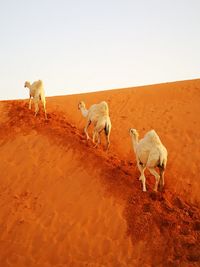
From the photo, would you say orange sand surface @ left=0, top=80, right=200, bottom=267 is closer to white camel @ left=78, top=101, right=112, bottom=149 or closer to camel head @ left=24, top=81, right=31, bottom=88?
white camel @ left=78, top=101, right=112, bottom=149

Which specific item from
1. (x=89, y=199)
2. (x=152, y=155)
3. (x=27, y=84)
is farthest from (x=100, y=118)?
(x=27, y=84)

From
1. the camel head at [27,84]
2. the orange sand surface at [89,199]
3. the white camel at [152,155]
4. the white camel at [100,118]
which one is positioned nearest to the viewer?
the orange sand surface at [89,199]

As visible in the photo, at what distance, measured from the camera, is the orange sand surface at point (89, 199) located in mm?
10086

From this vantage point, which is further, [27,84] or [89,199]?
[27,84]

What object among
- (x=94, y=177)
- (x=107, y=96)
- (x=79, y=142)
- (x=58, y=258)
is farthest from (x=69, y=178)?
(x=107, y=96)

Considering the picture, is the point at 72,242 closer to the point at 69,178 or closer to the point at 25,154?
the point at 69,178

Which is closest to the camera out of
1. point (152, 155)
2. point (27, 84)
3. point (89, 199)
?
point (152, 155)

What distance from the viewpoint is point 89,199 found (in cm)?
1197

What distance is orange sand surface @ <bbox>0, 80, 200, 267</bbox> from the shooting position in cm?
1009

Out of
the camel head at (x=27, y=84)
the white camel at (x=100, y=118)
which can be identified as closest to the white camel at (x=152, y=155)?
the white camel at (x=100, y=118)

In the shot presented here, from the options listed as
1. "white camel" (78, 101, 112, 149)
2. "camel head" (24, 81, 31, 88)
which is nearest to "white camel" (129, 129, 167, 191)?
"white camel" (78, 101, 112, 149)

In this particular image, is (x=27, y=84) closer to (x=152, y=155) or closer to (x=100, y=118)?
(x=100, y=118)

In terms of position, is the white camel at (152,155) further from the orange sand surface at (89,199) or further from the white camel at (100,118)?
the white camel at (100,118)

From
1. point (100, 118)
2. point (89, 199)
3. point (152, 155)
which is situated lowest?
point (89, 199)
